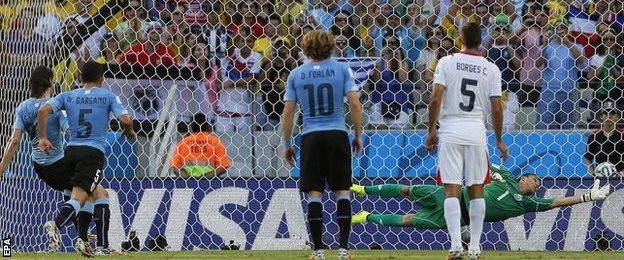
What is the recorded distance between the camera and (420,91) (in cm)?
1484

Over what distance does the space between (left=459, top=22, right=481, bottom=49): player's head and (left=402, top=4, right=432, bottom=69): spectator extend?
460 centimetres

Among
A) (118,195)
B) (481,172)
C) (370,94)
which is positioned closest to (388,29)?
(370,94)

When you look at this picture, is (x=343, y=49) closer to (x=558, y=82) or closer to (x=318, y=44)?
(x=558, y=82)

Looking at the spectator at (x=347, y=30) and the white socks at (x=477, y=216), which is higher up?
the spectator at (x=347, y=30)

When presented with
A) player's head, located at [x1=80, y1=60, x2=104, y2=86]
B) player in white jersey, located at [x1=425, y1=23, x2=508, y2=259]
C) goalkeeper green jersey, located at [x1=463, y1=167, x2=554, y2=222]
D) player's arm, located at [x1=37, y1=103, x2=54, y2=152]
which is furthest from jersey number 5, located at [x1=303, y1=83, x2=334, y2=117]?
goalkeeper green jersey, located at [x1=463, y1=167, x2=554, y2=222]

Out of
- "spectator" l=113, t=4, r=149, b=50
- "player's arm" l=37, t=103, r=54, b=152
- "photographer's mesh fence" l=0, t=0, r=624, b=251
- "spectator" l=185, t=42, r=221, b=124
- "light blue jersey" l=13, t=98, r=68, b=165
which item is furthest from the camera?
"spectator" l=113, t=4, r=149, b=50

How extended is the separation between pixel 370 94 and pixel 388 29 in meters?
0.76

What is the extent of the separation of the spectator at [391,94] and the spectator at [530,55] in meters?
1.15

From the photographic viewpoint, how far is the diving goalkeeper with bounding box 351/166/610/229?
45.7 feet

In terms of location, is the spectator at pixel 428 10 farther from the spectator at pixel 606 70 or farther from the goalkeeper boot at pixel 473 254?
the goalkeeper boot at pixel 473 254

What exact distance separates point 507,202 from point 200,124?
325cm

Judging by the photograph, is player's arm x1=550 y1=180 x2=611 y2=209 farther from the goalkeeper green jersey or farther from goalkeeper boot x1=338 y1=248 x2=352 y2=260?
goalkeeper boot x1=338 y1=248 x2=352 y2=260

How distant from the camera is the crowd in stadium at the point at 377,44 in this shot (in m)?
14.7

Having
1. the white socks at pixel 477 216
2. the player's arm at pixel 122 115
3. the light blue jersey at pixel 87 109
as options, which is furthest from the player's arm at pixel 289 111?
the light blue jersey at pixel 87 109
